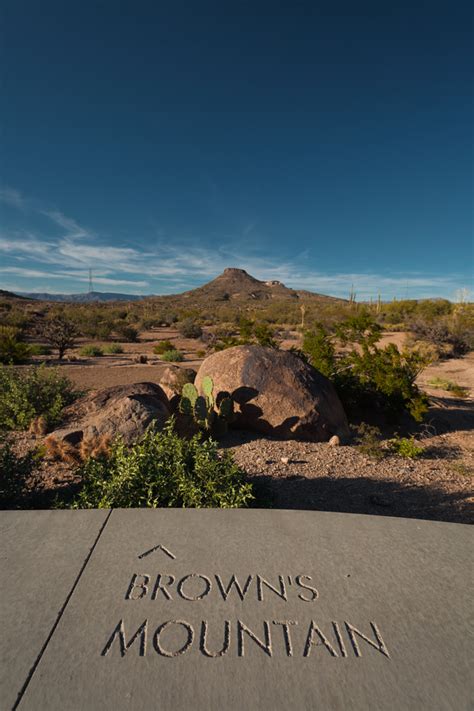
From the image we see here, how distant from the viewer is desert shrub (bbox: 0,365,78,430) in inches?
271

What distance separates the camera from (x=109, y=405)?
622 cm

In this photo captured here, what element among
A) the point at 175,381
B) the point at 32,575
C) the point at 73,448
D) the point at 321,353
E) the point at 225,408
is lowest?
the point at 73,448

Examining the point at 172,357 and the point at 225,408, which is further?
the point at 172,357

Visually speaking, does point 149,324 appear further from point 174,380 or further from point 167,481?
point 167,481

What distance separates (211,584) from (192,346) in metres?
21.6

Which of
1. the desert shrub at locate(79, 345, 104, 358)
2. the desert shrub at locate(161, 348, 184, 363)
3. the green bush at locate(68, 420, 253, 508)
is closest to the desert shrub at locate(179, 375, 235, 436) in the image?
the green bush at locate(68, 420, 253, 508)

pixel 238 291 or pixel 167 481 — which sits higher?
pixel 238 291

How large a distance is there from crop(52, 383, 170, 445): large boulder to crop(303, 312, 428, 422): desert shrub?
4112mm

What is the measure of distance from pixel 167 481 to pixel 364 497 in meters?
2.72

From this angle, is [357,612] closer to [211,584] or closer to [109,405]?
[211,584]

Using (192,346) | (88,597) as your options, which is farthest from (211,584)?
(192,346)

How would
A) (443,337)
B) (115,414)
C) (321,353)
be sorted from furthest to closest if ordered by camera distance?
(443,337) < (321,353) < (115,414)

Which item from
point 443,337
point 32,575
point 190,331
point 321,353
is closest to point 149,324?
point 190,331

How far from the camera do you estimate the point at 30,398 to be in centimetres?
728
